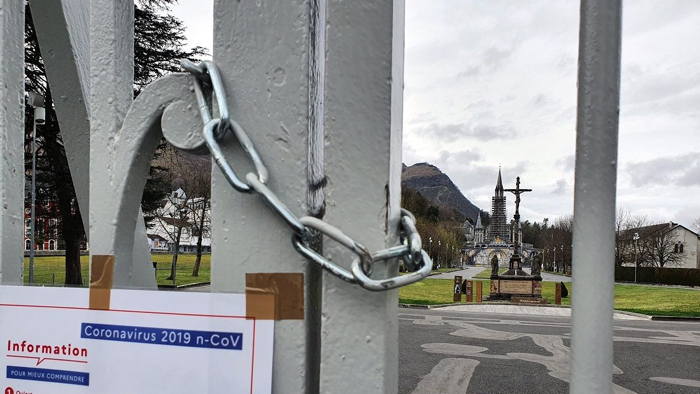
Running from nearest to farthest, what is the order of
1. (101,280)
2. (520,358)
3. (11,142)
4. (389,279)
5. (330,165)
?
(389,279) → (330,165) → (101,280) → (11,142) → (520,358)

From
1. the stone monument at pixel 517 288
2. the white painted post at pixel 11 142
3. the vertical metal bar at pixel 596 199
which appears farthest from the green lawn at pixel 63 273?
the stone monument at pixel 517 288

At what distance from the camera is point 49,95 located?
15539 millimetres

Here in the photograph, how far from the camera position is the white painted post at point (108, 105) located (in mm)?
932

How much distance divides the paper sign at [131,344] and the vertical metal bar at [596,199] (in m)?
0.46

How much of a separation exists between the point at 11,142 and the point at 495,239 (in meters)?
98.4

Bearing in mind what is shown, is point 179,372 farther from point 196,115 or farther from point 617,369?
point 617,369

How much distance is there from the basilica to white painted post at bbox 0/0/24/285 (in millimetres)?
74267

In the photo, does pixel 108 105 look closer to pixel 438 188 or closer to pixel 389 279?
pixel 389 279

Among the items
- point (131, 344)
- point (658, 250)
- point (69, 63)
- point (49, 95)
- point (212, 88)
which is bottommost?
point (658, 250)

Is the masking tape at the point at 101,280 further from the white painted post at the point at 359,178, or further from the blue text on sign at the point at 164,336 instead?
the white painted post at the point at 359,178

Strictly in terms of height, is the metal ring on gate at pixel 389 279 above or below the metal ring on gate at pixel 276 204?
below

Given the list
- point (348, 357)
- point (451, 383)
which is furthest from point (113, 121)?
point (451, 383)

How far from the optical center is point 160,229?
35.6 metres

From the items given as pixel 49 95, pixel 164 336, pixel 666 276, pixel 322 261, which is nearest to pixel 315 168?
pixel 322 261
